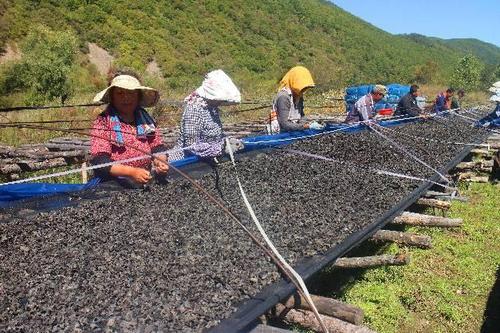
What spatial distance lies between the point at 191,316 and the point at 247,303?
29 cm

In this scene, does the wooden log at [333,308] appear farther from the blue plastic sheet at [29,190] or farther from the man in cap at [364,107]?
the man in cap at [364,107]

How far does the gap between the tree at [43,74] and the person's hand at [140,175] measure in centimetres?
1634

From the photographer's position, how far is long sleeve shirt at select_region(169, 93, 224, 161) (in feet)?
11.9

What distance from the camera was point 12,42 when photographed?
81.6ft

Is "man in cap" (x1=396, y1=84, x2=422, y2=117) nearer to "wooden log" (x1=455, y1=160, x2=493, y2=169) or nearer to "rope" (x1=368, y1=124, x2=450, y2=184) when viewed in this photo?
"wooden log" (x1=455, y1=160, x2=493, y2=169)

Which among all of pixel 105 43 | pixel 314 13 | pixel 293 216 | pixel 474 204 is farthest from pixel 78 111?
pixel 314 13

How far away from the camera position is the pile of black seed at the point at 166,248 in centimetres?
195

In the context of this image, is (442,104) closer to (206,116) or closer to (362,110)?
(362,110)

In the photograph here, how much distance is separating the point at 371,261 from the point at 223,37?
38.5 meters

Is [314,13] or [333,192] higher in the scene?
[314,13]

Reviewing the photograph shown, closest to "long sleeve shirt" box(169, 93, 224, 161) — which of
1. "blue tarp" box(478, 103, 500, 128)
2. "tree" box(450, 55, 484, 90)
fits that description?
"blue tarp" box(478, 103, 500, 128)

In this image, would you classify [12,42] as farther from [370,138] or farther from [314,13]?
[314,13]

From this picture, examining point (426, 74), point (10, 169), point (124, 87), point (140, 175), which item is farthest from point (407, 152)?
point (426, 74)

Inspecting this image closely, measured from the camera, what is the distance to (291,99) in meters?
5.18
